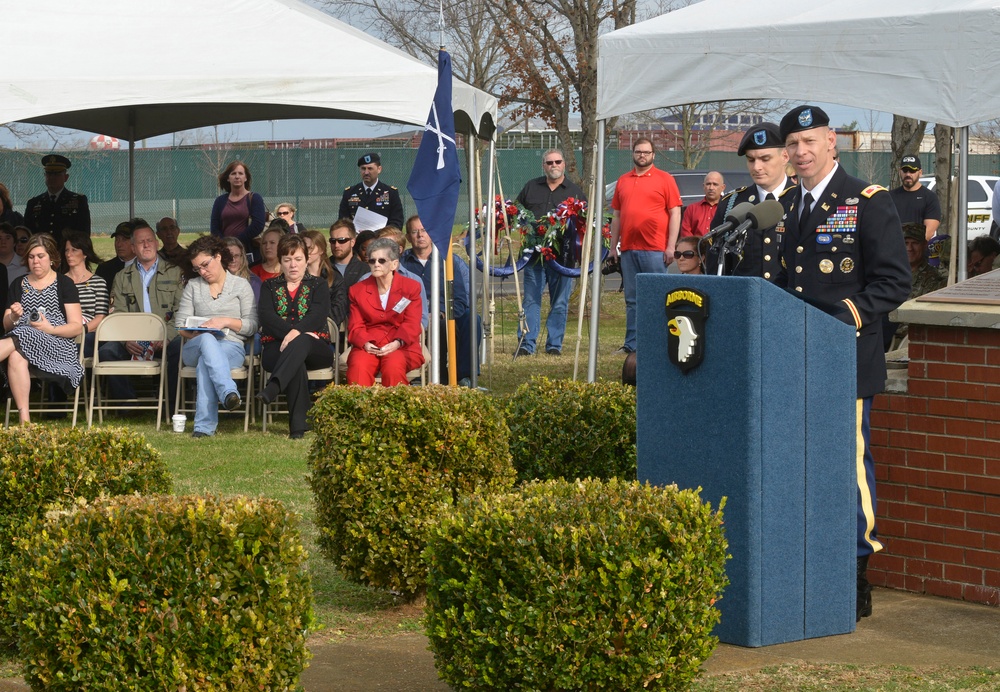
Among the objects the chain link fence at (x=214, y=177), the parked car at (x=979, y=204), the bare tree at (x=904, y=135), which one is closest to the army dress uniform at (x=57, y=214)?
the bare tree at (x=904, y=135)

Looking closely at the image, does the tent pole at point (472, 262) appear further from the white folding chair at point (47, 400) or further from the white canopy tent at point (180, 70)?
the white folding chair at point (47, 400)

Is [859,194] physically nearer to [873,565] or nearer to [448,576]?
[873,565]

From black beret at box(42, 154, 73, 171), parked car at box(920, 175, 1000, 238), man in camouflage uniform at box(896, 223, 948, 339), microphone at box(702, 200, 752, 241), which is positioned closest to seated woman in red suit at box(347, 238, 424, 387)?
man in camouflage uniform at box(896, 223, 948, 339)

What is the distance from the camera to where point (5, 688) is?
4.34 metres

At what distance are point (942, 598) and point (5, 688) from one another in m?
3.65

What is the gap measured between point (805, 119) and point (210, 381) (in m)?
6.44

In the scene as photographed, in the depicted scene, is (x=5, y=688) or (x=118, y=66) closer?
(x=5, y=688)

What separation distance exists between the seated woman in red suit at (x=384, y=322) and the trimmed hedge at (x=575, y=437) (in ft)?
13.9

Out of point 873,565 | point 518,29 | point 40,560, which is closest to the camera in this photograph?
point 40,560

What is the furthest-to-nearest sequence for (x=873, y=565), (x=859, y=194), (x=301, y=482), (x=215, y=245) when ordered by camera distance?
1. (x=215, y=245)
2. (x=301, y=482)
3. (x=873, y=565)
4. (x=859, y=194)

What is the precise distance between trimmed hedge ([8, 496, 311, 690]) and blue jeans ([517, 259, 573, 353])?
34.3 feet

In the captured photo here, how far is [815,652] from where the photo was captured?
4617 millimetres

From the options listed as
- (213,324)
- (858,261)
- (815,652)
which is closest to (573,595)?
(815,652)

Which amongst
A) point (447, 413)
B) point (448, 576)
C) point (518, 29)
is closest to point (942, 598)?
point (447, 413)
